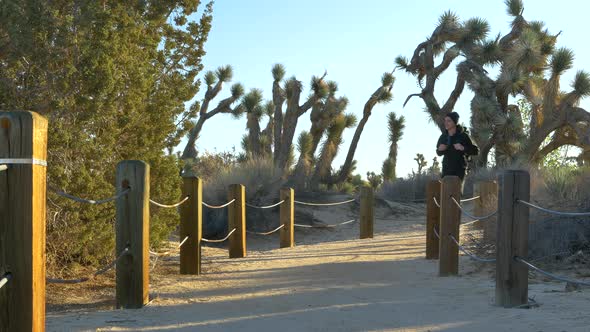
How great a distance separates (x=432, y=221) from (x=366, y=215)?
4.19 metres

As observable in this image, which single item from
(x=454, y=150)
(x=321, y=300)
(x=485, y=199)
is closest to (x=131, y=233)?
(x=321, y=300)

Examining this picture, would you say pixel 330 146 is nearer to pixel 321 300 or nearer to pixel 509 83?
pixel 509 83

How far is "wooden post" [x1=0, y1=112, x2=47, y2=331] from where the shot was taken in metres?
3.15

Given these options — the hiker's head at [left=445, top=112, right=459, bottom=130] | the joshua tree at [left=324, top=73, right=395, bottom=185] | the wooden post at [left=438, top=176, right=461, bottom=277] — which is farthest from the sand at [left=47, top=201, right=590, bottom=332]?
the joshua tree at [left=324, top=73, right=395, bottom=185]

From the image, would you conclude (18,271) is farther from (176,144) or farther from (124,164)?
(176,144)

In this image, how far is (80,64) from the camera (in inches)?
258

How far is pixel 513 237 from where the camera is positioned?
5.23 meters

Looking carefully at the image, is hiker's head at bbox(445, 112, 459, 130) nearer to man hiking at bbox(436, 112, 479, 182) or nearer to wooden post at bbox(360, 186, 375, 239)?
man hiking at bbox(436, 112, 479, 182)

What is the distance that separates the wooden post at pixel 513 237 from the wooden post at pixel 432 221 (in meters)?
3.37

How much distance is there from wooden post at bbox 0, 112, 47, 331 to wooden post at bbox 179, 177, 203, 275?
167 inches

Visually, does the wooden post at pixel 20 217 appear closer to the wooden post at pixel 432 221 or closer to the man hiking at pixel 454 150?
the wooden post at pixel 432 221

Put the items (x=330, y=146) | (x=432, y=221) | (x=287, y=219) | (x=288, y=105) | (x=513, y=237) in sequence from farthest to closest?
(x=330, y=146) → (x=288, y=105) → (x=287, y=219) → (x=432, y=221) → (x=513, y=237)

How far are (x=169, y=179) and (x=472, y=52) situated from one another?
61.0ft

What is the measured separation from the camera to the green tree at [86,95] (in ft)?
20.7
